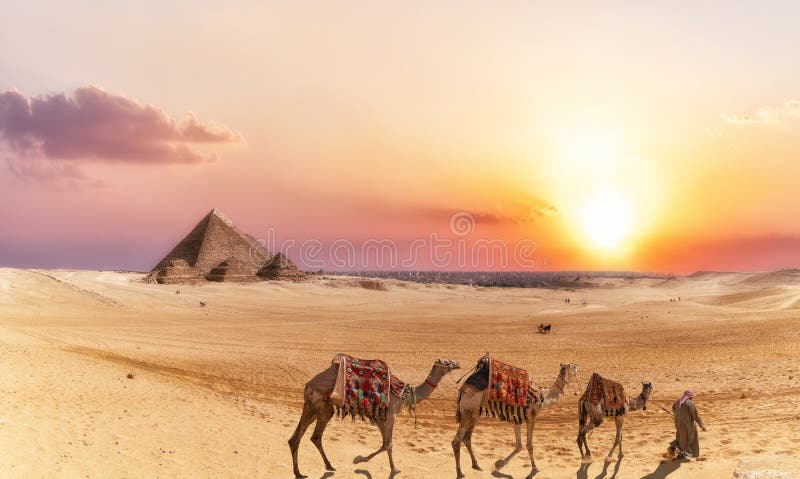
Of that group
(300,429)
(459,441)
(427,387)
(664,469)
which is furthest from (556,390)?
(300,429)

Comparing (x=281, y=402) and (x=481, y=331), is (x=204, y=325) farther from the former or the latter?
(x=281, y=402)

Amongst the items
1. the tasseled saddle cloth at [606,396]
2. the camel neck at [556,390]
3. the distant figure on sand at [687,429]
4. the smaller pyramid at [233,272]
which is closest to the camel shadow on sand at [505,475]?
the camel neck at [556,390]

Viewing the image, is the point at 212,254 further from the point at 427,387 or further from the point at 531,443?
the point at 531,443

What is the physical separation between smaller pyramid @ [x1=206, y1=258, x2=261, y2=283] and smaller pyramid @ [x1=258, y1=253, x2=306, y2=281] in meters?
3.05

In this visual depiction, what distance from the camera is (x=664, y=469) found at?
7.95 metres

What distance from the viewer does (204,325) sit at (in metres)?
33.7

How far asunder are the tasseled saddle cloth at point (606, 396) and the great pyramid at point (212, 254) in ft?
228

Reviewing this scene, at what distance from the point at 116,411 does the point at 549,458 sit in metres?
8.99

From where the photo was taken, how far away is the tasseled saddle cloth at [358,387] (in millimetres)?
7535

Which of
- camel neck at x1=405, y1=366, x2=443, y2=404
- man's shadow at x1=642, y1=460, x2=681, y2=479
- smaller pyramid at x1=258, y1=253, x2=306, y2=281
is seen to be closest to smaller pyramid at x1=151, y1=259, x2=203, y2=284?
smaller pyramid at x1=258, y1=253, x2=306, y2=281

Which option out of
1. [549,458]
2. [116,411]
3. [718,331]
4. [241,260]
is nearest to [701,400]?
[549,458]

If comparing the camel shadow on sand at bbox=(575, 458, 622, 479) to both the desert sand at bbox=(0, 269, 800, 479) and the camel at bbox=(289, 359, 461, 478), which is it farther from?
the camel at bbox=(289, 359, 461, 478)

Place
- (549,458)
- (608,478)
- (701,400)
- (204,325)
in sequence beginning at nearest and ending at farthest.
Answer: (608,478)
(549,458)
(701,400)
(204,325)

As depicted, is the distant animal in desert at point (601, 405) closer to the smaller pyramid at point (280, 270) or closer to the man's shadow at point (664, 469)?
the man's shadow at point (664, 469)
